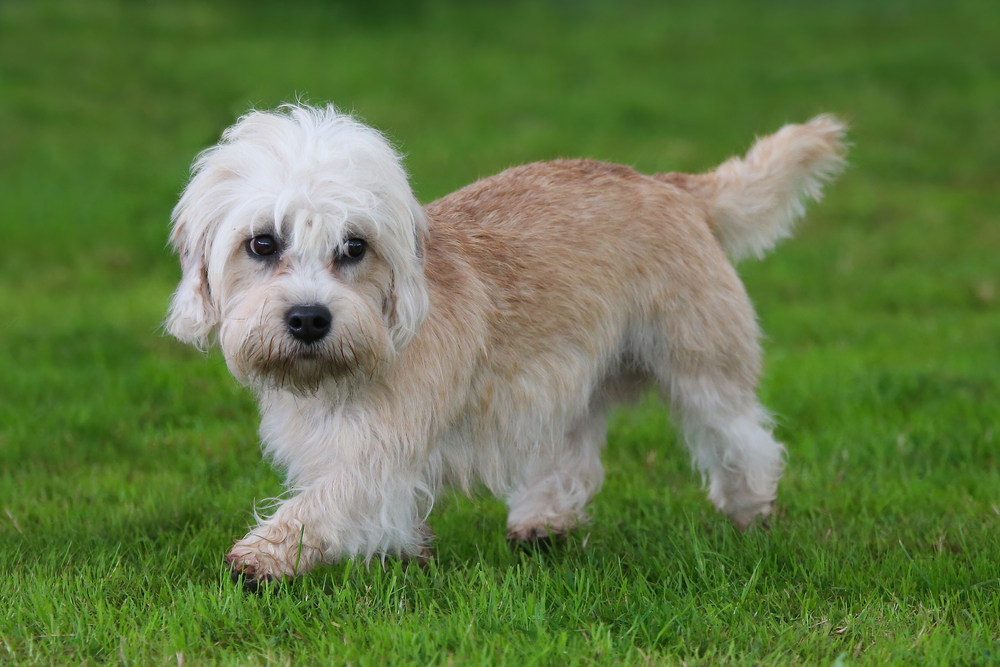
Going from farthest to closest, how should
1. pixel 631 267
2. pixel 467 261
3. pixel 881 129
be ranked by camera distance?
pixel 881 129, pixel 631 267, pixel 467 261

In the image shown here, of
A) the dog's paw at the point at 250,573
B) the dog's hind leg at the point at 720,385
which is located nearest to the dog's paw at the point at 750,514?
the dog's hind leg at the point at 720,385

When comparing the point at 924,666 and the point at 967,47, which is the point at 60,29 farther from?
the point at 924,666

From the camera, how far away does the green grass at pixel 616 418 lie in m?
3.60

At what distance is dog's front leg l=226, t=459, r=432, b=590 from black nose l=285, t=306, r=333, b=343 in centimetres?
51

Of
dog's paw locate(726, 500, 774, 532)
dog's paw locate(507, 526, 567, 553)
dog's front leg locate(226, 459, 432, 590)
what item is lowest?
dog's paw locate(507, 526, 567, 553)

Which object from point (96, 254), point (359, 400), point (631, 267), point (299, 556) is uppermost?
point (631, 267)

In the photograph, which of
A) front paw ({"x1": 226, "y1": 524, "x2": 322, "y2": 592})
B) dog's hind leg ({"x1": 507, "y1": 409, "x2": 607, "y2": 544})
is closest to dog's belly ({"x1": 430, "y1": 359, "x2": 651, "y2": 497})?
dog's hind leg ({"x1": 507, "y1": 409, "x2": 607, "y2": 544})

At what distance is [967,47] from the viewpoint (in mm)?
18391

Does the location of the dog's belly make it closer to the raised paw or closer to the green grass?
the green grass

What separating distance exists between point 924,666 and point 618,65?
15.4m

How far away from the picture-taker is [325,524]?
3.73m

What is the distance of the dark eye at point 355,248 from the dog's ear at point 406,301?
112 millimetres

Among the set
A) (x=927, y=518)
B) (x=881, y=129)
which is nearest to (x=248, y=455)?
(x=927, y=518)

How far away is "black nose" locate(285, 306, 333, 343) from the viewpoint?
3.51m
